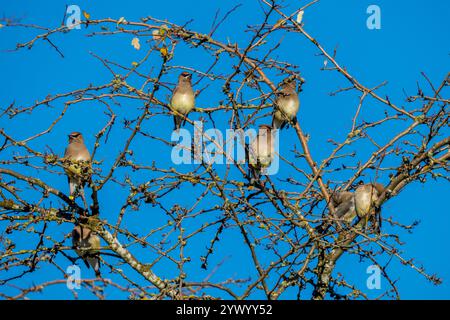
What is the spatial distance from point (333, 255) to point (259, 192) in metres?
0.81

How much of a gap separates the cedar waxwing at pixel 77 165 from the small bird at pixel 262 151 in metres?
1.43

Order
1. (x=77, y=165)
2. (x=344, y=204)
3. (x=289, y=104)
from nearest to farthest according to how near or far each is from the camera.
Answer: (x=77, y=165), (x=344, y=204), (x=289, y=104)

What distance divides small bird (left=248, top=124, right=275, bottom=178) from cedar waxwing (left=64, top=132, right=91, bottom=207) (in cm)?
143

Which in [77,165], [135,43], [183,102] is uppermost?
[183,102]

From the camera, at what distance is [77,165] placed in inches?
313

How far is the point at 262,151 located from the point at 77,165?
222 centimetres

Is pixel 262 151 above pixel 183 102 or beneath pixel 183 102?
beneath

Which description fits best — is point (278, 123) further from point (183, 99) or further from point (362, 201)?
point (362, 201)

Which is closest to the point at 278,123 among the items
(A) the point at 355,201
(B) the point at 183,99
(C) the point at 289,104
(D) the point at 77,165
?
(C) the point at 289,104

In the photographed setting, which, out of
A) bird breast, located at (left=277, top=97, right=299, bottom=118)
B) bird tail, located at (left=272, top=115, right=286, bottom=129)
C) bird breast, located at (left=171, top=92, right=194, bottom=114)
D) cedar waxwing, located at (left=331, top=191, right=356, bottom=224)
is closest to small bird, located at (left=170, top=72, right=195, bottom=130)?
bird breast, located at (left=171, top=92, right=194, bottom=114)

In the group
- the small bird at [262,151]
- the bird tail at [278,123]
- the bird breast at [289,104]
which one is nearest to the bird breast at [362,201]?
the small bird at [262,151]
